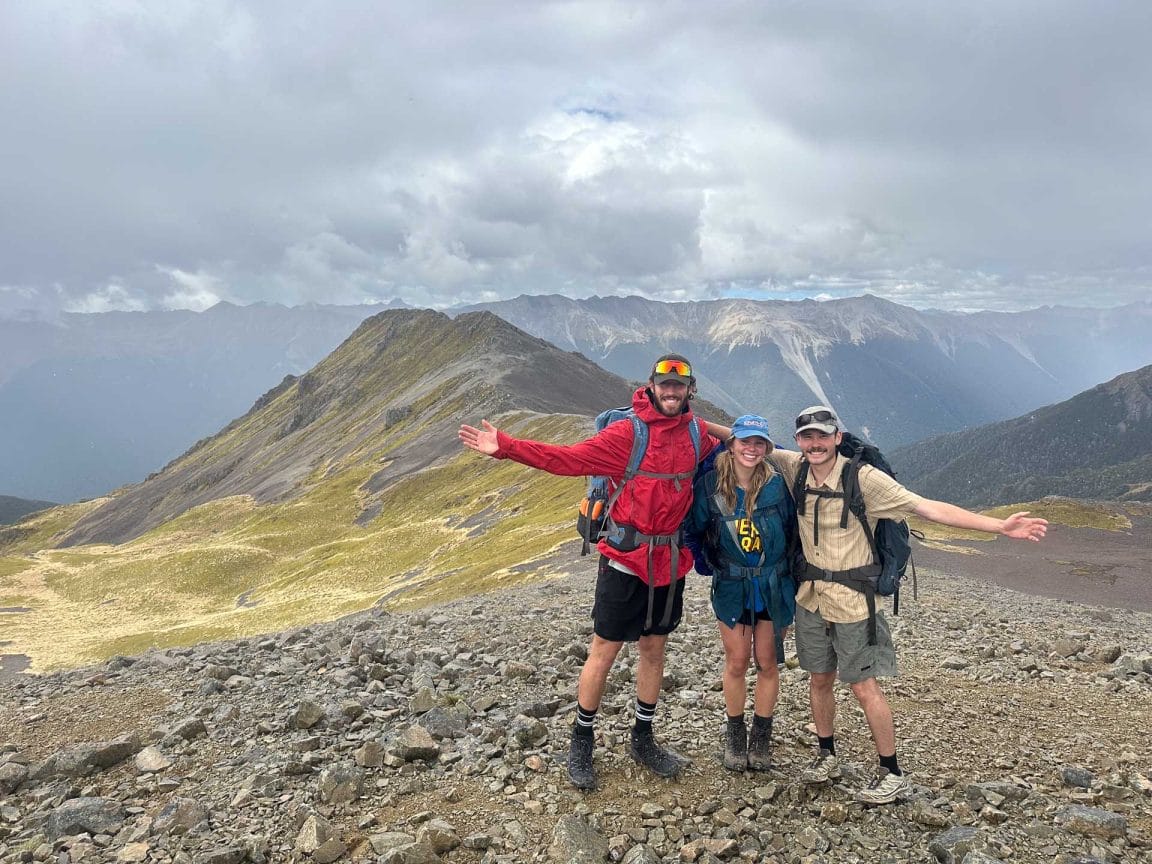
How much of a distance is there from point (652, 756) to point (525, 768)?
1708 millimetres

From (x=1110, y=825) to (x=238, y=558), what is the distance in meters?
81.3

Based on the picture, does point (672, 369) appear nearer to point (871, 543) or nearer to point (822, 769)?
point (871, 543)

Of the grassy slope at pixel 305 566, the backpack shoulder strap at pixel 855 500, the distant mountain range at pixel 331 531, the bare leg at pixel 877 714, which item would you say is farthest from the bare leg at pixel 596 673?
the grassy slope at pixel 305 566

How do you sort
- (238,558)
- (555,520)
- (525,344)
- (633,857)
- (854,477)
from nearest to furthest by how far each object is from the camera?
(633,857) < (854,477) < (555,520) < (238,558) < (525,344)

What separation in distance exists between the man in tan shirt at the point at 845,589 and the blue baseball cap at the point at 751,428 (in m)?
0.45

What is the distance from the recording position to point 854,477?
7715 mm

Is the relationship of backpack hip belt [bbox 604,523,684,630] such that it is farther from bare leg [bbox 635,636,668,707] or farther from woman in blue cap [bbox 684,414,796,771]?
woman in blue cap [bbox 684,414,796,771]

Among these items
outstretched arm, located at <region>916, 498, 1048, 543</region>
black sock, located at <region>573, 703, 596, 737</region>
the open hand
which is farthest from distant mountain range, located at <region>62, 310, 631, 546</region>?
the open hand

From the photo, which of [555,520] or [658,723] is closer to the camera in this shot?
[658,723]

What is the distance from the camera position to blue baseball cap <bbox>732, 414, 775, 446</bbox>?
25.2ft

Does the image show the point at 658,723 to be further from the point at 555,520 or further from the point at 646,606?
the point at 555,520

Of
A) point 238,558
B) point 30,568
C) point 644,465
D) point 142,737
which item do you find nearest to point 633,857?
point 644,465

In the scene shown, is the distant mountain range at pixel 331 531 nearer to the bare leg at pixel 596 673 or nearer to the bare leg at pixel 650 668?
the bare leg at pixel 650 668

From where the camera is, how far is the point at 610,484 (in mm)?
8086
